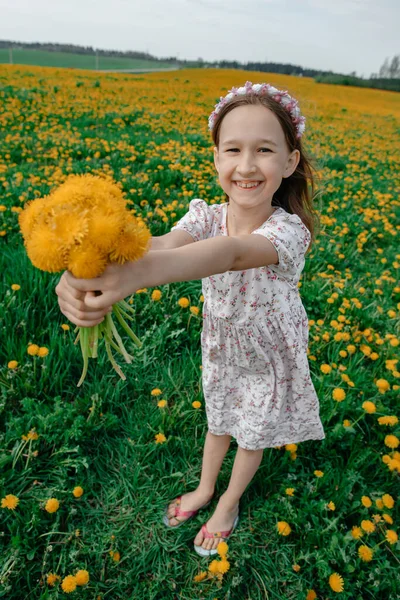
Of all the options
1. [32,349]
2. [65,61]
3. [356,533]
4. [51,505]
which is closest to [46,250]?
[51,505]

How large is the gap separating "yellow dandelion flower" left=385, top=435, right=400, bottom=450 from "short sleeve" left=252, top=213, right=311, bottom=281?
3.62 ft

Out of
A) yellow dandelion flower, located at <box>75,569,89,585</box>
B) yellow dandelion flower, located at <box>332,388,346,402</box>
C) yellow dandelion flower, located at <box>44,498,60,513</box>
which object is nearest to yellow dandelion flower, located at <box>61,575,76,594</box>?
yellow dandelion flower, located at <box>75,569,89,585</box>

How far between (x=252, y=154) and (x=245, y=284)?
401mm

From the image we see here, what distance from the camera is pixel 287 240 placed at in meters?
1.14

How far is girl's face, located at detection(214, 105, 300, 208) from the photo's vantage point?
1.17 metres

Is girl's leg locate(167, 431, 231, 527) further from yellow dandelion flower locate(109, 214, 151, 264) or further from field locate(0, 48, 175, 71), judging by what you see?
field locate(0, 48, 175, 71)

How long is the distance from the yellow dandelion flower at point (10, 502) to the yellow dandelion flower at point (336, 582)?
3.98 feet

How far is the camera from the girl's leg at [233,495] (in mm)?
1610

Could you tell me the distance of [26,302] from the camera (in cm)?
229

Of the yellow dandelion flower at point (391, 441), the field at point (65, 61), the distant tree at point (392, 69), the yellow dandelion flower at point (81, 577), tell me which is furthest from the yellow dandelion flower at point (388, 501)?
the distant tree at point (392, 69)

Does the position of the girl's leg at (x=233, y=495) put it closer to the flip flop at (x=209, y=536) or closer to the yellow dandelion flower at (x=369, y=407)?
the flip flop at (x=209, y=536)

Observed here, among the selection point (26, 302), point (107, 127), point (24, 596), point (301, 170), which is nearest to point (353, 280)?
point (301, 170)

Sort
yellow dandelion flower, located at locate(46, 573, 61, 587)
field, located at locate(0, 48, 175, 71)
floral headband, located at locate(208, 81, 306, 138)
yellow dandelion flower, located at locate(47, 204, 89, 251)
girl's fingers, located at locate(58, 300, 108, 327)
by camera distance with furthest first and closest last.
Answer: field, located at locate(0, 48, 175, 71) < yellow dandelion flower, located at locate(46, 573, 61, 587) < floral headband, located at locate(208, 81, 306, 138) < girl's fingers, located at locate(58, 300, 108, 327) < yellow dandelion flower, located at locate(47, 204, 89, 251)

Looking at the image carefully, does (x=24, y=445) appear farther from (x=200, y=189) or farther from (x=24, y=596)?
(x=200, y=189)
